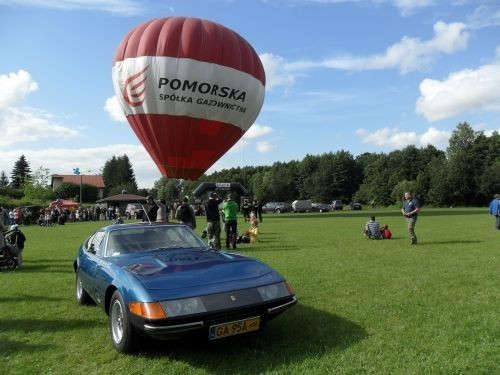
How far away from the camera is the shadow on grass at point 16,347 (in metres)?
5.61

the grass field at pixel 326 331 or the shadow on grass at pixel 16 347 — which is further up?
the grass field at pixel 326 331

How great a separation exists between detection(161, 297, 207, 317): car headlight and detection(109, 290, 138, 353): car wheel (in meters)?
0.64

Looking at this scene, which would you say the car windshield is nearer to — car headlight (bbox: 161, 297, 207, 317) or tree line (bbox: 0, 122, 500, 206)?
car headlight (bbox: 161, 297, 207, 317)

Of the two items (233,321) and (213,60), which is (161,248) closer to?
(233,321)

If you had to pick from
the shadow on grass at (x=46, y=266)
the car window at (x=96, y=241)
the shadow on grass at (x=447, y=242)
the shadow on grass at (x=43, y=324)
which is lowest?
the shadow on grass at (x=43, y=324)

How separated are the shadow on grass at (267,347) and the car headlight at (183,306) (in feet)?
2.09

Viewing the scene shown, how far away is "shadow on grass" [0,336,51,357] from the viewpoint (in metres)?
5.61

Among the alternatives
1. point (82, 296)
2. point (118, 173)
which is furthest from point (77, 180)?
point (82, 296)

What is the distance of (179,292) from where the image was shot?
16.0ft

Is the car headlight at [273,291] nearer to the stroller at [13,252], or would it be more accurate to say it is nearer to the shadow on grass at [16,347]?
the shadow on grass at [16,347]

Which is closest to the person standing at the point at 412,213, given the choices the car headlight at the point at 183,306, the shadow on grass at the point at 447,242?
the shadow on grass at the point at 447,242

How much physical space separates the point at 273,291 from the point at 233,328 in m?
0.71

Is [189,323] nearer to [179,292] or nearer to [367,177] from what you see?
[179,292]

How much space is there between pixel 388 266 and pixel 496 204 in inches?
491
